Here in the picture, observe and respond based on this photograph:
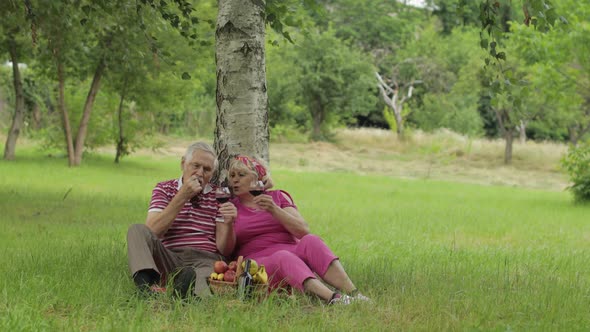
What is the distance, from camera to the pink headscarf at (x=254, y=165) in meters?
6.12

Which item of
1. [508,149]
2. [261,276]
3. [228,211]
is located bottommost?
[508,149]

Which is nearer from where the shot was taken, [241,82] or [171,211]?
[171,211]

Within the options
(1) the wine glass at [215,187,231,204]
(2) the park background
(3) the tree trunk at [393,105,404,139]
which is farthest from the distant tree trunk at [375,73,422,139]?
(1) the wine glass at [215,187,231,204]

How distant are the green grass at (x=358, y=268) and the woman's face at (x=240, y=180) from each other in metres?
0.98

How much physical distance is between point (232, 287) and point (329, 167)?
31063mm

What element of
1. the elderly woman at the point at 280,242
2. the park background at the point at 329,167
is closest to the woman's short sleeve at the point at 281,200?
the elderly woman at the point at 280,242

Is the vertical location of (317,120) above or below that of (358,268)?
below

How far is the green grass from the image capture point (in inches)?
203

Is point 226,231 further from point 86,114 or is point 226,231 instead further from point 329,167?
point 329,167

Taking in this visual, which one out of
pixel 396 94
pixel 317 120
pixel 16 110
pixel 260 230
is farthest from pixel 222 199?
pixel 396 94

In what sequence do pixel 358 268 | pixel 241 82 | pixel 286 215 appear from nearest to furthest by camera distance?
pixel 286 215, pixel 241 82, pixel 358 268

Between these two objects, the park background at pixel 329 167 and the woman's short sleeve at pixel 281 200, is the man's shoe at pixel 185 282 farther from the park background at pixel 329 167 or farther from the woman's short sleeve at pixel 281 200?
the woman's short sleeve at pixel 281 200

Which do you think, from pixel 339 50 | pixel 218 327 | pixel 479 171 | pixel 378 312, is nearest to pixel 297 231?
pixel 378 312

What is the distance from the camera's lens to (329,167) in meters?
36.7
